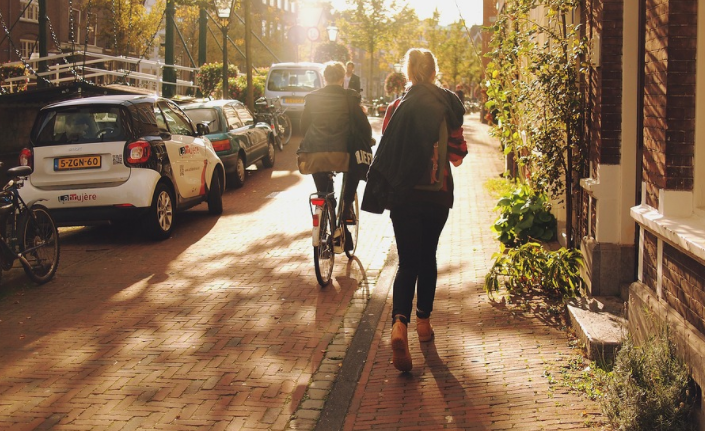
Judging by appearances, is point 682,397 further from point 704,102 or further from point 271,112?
point 271,112

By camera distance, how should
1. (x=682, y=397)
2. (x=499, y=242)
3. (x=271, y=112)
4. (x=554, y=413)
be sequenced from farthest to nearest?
(x=271, y=112) → (x=499, y=242) → (x=554, y=413) → (x=682, y=397)

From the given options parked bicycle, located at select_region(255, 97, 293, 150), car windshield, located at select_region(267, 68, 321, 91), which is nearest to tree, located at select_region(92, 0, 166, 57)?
car windshield, located at select_region(267, 68, 321, 91)

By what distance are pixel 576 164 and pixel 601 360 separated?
102 inches

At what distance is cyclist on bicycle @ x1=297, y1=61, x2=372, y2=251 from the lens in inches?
317

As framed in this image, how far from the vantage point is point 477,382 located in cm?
511

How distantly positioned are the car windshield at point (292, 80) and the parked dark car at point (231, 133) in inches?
320

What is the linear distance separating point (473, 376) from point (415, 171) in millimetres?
1288

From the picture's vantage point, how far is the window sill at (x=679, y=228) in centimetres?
424

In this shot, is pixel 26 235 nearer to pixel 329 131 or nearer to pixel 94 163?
pixel 94 163

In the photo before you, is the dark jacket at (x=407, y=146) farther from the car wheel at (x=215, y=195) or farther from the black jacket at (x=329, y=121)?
the car wheel at (x=215, y=195)

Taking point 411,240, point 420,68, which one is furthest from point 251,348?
point 420,68

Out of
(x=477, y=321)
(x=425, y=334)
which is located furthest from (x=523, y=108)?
(x=425, y=334)

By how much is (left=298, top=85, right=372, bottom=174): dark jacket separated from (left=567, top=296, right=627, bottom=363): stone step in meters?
2.69

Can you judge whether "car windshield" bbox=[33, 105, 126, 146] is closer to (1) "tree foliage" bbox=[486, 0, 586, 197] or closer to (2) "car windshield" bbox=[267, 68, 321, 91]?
(1) "tree foliage" bbox=[486, 0, 586, 197]
